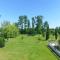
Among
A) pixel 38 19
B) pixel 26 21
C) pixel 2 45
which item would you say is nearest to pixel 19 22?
pixel 26 21

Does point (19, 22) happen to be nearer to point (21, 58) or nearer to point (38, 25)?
point (38, 25)

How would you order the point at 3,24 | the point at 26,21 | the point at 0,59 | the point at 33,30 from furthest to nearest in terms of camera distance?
the point at 26,21, the point at 33,30, the point at 3,24, the point at 0,59

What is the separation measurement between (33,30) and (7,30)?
87.6ft

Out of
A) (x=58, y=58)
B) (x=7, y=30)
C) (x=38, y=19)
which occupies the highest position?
(x=38, y=19)

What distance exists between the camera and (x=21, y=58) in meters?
19.4

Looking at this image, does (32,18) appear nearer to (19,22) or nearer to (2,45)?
(19,22)

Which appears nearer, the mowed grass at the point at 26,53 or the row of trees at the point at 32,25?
the mowed grass at the point at 26,53

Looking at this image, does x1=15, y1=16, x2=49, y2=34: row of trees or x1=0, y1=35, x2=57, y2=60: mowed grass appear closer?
x1=0, y1=35, x2=57, y2=60: mowed grass

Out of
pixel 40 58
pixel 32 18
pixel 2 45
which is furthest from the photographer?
pixel 32 18

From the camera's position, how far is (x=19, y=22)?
85562 mm

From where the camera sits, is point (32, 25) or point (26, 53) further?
point (32, 25)

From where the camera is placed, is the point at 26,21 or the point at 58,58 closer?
the point at 58,58

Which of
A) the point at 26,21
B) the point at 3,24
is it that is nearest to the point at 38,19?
the point at 26,21

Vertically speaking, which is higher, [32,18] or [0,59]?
[32,18]
